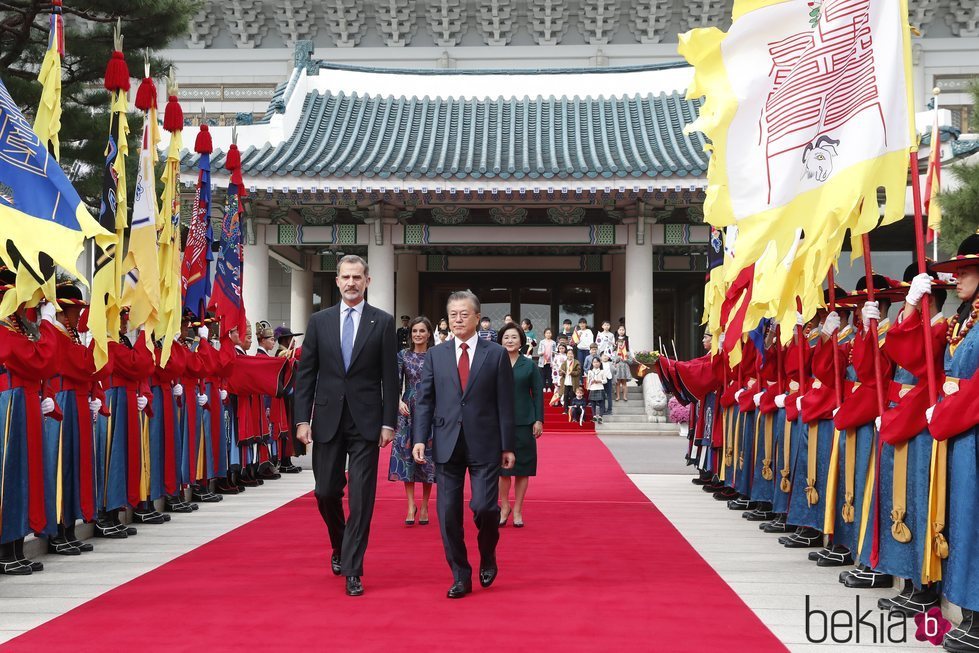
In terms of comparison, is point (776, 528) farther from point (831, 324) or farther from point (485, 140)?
point (485, 140)

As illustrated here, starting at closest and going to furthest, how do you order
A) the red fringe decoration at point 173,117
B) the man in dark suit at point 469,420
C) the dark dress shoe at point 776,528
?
the man in dark suit at point 469,420
the dark dress shoe at point 776,528
the red fringe decoration at point 173,117

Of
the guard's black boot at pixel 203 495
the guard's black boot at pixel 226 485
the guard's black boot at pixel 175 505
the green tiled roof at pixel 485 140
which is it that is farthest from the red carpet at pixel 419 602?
the green tiled roof at pixel 485 140

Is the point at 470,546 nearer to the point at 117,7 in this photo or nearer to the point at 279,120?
the point at 117,7

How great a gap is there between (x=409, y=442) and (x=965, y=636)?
13.5 feet

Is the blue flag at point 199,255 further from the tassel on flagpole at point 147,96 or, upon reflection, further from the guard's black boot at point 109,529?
the guard's black boot at point 109,529

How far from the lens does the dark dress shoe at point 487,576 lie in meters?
4.85

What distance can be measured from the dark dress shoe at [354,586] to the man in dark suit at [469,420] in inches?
17.9

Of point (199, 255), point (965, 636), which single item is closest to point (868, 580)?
point (965, 636)

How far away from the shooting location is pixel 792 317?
15.4 ft

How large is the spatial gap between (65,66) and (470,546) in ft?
26.6

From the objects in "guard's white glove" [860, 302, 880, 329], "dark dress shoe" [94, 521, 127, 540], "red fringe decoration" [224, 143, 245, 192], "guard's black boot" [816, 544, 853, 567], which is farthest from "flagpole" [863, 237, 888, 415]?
"red fringe decoration" [224, 143, 245, 192]

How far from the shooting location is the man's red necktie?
498cm

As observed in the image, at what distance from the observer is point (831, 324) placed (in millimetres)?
5793

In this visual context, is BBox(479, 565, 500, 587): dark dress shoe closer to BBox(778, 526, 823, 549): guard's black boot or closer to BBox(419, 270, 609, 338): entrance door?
BBox(778, 526, 823, 549): guard's black boot
